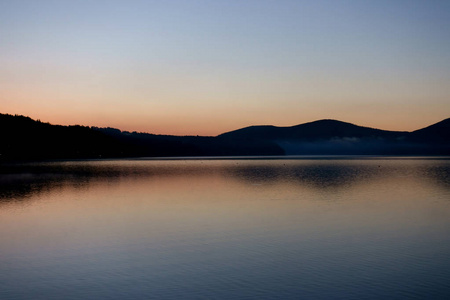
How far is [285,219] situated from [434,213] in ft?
41.8

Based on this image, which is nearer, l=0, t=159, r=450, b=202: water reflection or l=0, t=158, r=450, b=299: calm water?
l=0, t=158, r=450, b=299: calm water

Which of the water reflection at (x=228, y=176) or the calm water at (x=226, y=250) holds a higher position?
the water reflection at (x=228, y=176)

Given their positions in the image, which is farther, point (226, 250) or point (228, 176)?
point (228, 176)

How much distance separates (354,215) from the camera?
34156mm

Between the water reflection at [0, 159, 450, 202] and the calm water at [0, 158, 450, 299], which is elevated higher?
the water reflection at [0, 159, 450, 202]

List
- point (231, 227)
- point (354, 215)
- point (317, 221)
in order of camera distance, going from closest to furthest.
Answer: point (231, 227) → point (317, 221) → point (354, 215)

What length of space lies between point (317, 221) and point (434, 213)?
435 inches

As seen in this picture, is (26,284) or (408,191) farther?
(408,191)

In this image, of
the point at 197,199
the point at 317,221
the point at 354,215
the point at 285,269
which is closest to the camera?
the point at 285,269

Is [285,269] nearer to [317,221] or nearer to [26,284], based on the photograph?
[26,284]

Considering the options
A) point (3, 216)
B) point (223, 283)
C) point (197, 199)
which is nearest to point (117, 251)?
point (223, 283)

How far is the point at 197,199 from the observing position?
46.8 metres

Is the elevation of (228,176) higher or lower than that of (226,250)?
higher

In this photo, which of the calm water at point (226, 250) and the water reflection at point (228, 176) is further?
the water reflection at point (228, 176)
